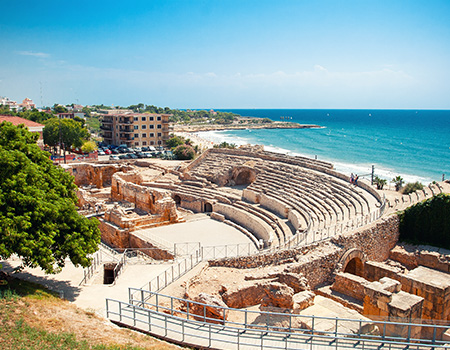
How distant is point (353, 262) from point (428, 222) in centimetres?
553

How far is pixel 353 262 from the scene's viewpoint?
2103 cm

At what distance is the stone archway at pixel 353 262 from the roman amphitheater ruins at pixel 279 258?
0.19 ft

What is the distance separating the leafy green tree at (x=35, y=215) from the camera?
12.8m

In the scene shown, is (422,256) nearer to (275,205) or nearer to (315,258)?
(315,258)

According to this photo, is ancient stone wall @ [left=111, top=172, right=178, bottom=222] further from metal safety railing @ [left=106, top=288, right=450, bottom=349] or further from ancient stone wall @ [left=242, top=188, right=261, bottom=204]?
metal safety railing @ [left=106, top=288, right=450, bottom=349]

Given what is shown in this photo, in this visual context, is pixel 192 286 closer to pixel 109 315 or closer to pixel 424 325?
pixel 109 315

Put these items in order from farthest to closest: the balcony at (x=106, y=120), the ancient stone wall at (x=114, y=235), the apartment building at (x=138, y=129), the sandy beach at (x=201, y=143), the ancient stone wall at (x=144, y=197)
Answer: the sandy beach at (x=201, y=143), the balcony at (x=106, y=120), the apartment building at (x=138, y=129), the ancient stone wall at (x=144, y=197), the ancient stone wall at (x=114, y=235)

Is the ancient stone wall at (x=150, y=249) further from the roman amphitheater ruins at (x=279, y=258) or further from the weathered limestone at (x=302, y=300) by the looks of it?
the weathered limestone at (x=302, y=300)

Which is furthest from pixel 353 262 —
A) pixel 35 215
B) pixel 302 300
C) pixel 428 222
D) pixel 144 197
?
pixel 144 197

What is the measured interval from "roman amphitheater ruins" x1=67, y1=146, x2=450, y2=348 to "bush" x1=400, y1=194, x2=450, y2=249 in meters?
0.89

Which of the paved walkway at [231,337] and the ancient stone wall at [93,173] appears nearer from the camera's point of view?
the paved walkway at [231,337]

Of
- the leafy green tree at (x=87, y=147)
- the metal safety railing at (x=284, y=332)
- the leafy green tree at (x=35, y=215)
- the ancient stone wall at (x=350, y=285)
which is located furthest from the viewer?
the leafy green tree at (x=87, y=147)

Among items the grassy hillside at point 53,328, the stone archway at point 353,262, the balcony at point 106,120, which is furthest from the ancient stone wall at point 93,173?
the stone archway at point 353,262

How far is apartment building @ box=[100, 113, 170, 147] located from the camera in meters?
68.8
